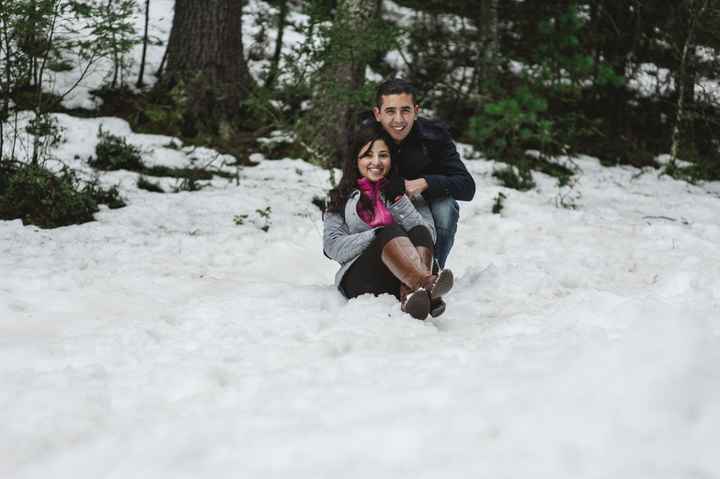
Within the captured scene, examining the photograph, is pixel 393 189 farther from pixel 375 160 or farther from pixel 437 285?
pixel 437 285

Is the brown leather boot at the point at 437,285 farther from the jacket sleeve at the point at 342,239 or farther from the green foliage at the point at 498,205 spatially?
the green foliage at the point at 498,205

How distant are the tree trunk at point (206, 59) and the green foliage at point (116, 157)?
1.35m

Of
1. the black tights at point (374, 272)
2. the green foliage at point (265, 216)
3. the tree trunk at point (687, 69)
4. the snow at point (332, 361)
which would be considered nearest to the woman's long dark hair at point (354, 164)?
the black tights at point (374, 272)

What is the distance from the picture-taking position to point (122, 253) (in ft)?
15.1

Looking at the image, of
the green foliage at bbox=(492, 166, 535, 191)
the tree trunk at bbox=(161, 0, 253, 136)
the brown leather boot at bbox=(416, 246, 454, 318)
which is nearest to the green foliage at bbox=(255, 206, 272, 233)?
the brown leather boot at bbox=(416, 246, 454, 318)

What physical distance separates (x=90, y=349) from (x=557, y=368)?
78.8 inches

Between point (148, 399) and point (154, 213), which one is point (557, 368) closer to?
point (148, 399)

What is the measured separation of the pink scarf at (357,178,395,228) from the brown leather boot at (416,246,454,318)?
26 centimetres

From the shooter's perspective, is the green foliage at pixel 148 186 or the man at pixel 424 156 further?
the green foliage at pixel 148 186

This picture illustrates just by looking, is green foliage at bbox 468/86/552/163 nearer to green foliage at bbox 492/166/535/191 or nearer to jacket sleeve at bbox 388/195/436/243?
green foliage at bbox 492/166/535/191

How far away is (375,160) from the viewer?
11.6 feet

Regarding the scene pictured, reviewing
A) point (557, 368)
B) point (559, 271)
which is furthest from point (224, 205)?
point (557, 368)


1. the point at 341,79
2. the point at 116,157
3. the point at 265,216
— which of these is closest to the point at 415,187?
the point at 265,216

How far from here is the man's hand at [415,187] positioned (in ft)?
12.1
